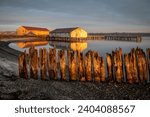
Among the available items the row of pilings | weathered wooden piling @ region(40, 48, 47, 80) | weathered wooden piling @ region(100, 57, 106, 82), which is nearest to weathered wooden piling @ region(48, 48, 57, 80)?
the row of pilings

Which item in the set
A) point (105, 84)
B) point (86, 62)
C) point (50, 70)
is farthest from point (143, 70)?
point (50, 70)

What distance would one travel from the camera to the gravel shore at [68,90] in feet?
21.4

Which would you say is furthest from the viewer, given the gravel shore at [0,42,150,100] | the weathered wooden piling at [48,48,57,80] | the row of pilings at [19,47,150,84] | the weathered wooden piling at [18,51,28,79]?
the weathered wooden piling at [18,51,28,79]

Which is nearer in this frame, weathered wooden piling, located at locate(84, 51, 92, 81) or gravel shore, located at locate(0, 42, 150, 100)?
gravel shore, located at locate(0, 42, 150, 100)

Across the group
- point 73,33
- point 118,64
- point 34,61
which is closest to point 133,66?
point 118,64

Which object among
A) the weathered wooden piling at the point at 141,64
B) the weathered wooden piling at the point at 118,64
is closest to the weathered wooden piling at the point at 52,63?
the weathered wooden piling at the point at 118,64

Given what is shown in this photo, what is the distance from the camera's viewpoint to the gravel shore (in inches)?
257

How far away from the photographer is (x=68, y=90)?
720cm

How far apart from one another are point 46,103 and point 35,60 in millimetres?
3571

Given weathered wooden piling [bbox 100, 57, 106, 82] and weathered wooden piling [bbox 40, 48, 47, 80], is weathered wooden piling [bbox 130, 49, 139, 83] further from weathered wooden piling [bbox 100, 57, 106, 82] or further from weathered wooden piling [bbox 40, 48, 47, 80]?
weathered wooden piling [bbox 40, 48, 47, 80]

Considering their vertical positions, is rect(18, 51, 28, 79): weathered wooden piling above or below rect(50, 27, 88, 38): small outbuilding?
below

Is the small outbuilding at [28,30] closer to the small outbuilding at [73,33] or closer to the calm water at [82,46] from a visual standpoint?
the small outbuilding at [73,33]

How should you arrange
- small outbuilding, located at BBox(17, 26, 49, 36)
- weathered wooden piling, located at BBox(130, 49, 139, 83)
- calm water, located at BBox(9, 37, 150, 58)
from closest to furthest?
weathered wooden piling, located at BBox(130, 49, 139, 83)
calm water, located at BBox(9, 37, 150, 58)
small outbuilding, located at BBox(17, 26, 49, 36)

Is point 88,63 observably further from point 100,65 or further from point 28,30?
point 28,30
